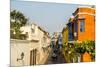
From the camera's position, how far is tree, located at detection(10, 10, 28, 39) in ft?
7.16

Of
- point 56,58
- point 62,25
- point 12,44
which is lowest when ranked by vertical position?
point 56,58

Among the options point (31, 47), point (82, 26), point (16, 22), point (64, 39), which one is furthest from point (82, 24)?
point (16, 22)

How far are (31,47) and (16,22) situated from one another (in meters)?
0.32

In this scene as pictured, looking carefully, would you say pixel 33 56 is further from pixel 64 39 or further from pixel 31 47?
pixel 64 39

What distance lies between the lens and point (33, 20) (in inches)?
89.8

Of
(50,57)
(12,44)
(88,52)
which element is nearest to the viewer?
(12,44)

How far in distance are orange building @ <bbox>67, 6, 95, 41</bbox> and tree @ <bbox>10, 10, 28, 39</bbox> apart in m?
0.59

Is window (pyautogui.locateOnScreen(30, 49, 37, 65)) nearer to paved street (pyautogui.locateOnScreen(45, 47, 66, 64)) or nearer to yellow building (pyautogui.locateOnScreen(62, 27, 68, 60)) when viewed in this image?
paved street (pyautogui.locateOnScreen(45, 47, 66, 64))

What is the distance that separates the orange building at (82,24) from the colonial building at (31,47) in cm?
34

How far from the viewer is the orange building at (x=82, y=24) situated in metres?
2.47

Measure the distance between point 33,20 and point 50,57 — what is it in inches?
18.6

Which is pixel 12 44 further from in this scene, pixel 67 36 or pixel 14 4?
pixel 67 36

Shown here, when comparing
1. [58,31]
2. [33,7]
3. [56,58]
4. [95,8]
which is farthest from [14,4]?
[95,8]

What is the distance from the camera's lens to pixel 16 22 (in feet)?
7.23
